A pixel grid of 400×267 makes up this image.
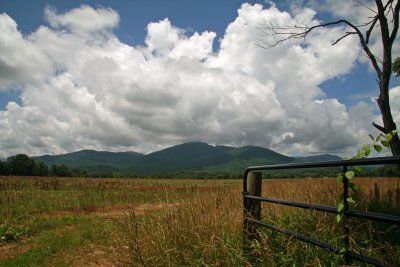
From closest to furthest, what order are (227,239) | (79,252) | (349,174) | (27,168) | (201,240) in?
(349,174), (227,239), (201,240), (79,252), (27,168)

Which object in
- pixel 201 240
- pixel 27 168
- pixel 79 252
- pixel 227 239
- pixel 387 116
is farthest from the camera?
pixel 27 168

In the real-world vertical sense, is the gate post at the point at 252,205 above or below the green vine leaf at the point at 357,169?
below

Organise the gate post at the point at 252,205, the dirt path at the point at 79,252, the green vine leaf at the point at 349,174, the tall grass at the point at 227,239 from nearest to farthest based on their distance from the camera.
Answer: the green vine leaf at the point at 349,174, the tall grass at the point at 227,239, the gate post at the point at 252,205, the dirt path at the point at 79,252

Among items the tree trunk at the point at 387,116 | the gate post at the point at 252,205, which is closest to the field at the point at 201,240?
the gate post at the point at 252,205

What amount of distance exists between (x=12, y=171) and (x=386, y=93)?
10256cm

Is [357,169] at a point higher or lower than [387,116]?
lower

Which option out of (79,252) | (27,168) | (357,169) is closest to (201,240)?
(357,169)

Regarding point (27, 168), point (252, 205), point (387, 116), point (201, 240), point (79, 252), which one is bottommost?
point (79, 252)

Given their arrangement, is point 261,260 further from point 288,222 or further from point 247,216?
point 288,222

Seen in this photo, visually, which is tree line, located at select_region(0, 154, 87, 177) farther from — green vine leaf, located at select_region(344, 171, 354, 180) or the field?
green vine leaf, located at select_region(344, 171, 354, 180)

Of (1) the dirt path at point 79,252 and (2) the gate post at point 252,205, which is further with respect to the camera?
(1) the dirt path at point 79,252

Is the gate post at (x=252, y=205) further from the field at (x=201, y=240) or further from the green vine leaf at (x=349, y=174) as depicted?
the green vine leaf at (x=349, y=174)

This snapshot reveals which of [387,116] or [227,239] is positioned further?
[387,116]

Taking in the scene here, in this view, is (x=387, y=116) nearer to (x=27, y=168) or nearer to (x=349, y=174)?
(x=349, y=174)
